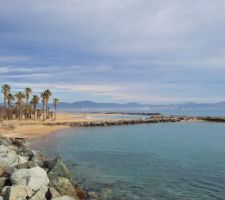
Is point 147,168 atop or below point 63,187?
below

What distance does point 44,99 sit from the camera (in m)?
123

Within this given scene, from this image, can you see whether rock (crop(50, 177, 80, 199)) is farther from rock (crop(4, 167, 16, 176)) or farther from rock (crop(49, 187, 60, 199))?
rock (crop(4, 167, 16, 176))

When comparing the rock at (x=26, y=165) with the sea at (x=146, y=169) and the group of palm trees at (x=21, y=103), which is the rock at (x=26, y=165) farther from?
the group of palm trees at (x=21, y=103)

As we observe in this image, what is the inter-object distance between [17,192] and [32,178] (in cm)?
211

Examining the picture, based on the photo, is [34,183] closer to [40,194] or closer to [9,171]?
[40,194]

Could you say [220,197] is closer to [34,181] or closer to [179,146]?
[34,181]

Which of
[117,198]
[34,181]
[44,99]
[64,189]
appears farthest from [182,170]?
[44,99]

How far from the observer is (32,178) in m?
23.8

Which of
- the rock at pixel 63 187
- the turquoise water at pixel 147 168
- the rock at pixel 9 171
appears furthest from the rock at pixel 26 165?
the turquoise water at pixel 147 168

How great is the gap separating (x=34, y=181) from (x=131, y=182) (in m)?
10.5

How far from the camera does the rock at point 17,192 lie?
21.4 m

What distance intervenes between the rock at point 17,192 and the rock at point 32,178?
748 mm

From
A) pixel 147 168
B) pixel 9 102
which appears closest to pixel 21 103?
pixel 9 102

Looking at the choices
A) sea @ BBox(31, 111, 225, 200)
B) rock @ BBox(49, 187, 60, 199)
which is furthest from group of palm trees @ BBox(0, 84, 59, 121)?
rock @ BBox(49, 187, 60, 199)
